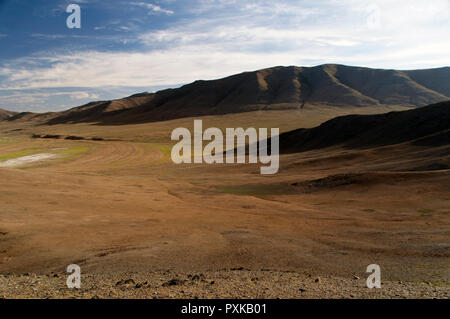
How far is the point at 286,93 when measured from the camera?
15312 cm

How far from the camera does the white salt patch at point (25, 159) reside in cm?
4096

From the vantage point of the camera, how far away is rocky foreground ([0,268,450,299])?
6.71m

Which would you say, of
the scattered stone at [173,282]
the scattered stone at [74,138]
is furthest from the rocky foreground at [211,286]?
the scattered stone at [74,138]

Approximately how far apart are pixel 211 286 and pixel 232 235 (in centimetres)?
431

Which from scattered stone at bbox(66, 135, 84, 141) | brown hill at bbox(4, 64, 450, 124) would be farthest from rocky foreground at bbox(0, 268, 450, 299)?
brown hill at bbox(4, 64, 450, 124)

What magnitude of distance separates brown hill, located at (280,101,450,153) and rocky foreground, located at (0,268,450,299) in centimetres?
3014

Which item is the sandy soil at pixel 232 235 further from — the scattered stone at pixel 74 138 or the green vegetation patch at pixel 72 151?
the scattered stone at pixel 74 138

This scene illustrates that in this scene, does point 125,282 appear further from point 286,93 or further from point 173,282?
point 286,93

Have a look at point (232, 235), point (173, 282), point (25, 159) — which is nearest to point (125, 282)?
point (173, 282)

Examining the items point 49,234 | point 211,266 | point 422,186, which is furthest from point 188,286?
point 422,186
